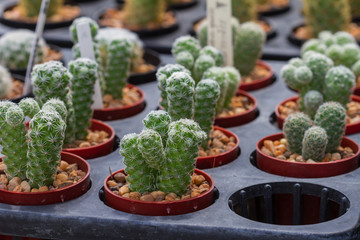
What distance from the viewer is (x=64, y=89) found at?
285cm

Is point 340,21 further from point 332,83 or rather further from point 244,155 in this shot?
point 244,155

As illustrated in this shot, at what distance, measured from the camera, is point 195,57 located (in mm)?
3379

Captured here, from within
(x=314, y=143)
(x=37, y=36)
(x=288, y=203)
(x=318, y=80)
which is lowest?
(x=288, y=203)

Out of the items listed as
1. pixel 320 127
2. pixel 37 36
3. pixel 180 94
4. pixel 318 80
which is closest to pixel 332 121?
pixel 320 127

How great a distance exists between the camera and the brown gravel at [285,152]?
288cm

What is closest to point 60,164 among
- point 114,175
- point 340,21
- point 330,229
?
point 114,175

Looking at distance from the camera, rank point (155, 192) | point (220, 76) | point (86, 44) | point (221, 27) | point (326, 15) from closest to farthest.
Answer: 1. point (155, 192)
2. point (220, 76)
3. point (86, 44)
4. point (221, 27)
5. point (326, 15)

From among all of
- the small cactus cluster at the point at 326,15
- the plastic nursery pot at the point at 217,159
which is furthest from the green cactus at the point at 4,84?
the small cactus cluster at the point at 326,15

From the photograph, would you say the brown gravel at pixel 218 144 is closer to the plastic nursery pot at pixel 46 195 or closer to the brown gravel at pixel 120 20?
the plastic nursery pot at pixel 46 195

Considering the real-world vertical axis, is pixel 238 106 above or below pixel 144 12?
below

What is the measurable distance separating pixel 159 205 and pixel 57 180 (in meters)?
0.46

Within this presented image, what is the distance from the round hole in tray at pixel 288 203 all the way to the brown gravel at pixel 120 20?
2.47m

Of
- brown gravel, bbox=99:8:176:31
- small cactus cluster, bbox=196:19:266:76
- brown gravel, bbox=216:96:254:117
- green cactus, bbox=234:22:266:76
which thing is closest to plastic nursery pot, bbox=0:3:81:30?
brown gravel, bbox=99:8:176:31

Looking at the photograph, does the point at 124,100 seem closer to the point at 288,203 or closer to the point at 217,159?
the point at 217,159
